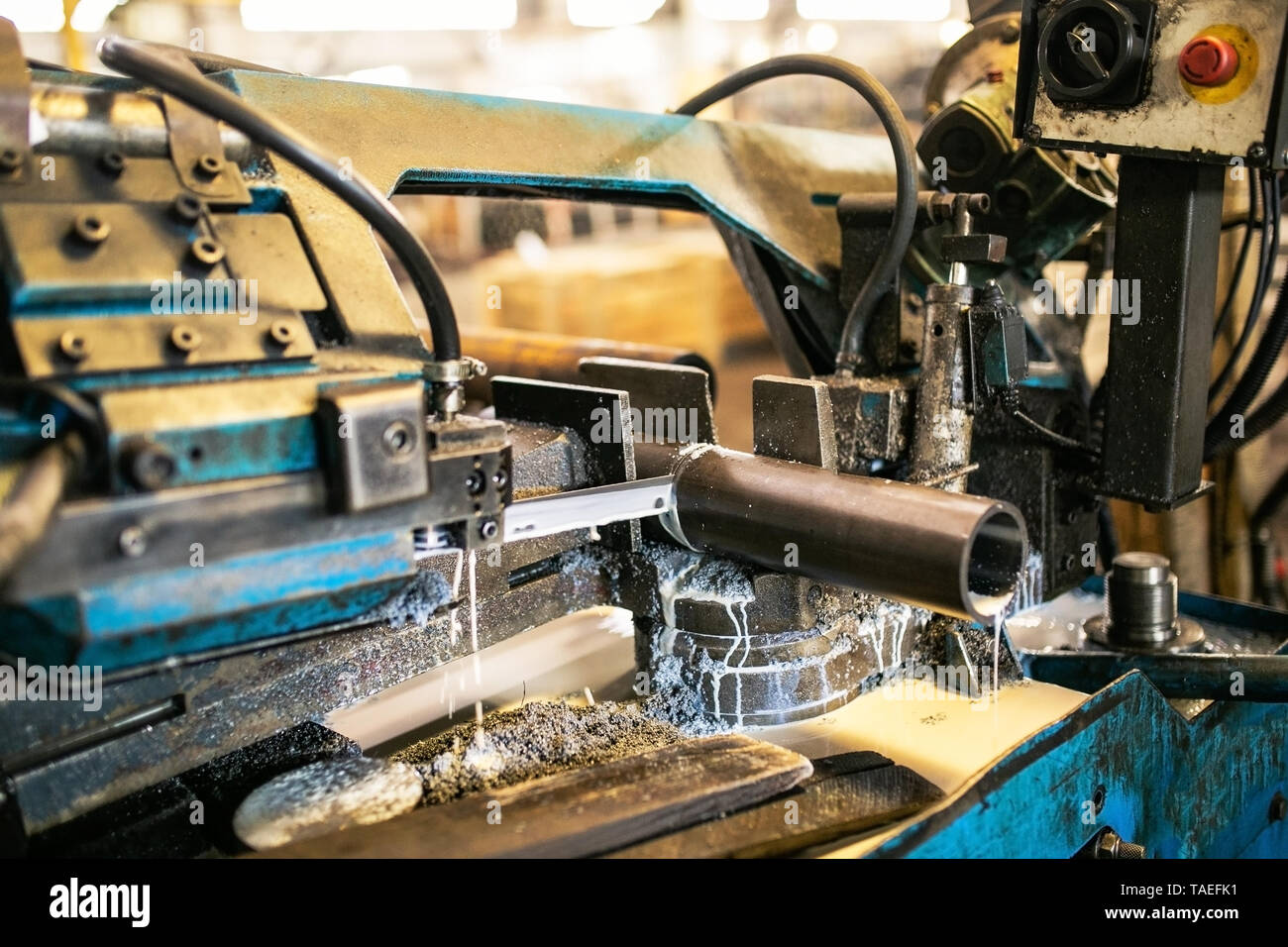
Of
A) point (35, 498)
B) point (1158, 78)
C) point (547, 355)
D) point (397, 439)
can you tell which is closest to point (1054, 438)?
point (1158, 78)

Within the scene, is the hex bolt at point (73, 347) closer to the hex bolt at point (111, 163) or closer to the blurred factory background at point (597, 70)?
the hex bolt at point (111, 163)

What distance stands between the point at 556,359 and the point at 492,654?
0.44 metres

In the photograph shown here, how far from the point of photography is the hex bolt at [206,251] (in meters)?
0.77

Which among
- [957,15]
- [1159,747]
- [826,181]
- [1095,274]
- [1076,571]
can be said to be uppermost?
[957,15]

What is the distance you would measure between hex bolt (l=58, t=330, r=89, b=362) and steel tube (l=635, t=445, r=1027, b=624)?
53 centimetres

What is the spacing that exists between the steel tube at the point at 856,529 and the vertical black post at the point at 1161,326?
0.37 meters

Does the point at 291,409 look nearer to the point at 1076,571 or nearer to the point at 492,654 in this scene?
the point at 492,654

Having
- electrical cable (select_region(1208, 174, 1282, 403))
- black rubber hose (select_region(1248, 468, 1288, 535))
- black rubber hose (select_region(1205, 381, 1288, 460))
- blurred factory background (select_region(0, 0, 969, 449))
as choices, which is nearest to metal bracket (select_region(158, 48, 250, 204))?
electrical cable (select_region(1208, 174, 1282, 403))

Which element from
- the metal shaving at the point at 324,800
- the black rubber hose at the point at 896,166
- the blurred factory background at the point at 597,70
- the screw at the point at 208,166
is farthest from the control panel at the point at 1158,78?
the blurred factory background at the point at 597,70

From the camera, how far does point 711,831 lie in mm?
827

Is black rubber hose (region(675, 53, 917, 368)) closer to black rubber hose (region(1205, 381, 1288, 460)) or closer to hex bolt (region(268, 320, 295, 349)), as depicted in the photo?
black rubber hose (region(1205, 381, 1288, 460))

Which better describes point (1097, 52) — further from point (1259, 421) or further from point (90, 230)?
point (90, 230)

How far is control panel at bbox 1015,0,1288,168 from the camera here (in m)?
0.98
